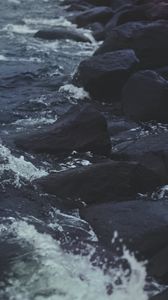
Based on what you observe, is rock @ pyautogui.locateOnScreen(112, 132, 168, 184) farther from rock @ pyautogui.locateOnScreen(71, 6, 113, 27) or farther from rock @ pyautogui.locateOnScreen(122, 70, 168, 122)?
rock @ pyautogui.locateOnScreen(71, 6, 113, 27)

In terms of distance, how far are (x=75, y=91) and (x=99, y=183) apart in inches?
199

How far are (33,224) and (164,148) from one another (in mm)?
2513

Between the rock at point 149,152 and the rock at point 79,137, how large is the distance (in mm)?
294

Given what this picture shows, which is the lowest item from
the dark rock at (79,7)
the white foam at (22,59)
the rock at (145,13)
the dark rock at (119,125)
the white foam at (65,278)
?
the dark rock at (79,7)

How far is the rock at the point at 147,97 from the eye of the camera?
10.2 m

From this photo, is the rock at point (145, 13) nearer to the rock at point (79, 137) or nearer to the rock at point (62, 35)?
the rock at point (62, 35)

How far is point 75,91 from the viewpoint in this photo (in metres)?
12.3

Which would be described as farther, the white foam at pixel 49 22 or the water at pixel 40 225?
the white foam at pixel 49 22

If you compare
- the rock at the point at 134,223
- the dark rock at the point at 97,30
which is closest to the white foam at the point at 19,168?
the rock at the point at 134,223

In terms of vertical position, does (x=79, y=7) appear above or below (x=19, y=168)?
below

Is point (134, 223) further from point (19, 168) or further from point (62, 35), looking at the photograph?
point (62, 35)

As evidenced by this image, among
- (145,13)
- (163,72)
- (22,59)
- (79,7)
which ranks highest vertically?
(163,72)

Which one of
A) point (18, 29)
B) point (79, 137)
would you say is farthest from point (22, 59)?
point (79, 137)

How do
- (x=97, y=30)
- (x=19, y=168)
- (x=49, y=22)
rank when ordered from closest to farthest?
(x=19, y=168), (x=97, y=30), (x=49, y=22)
